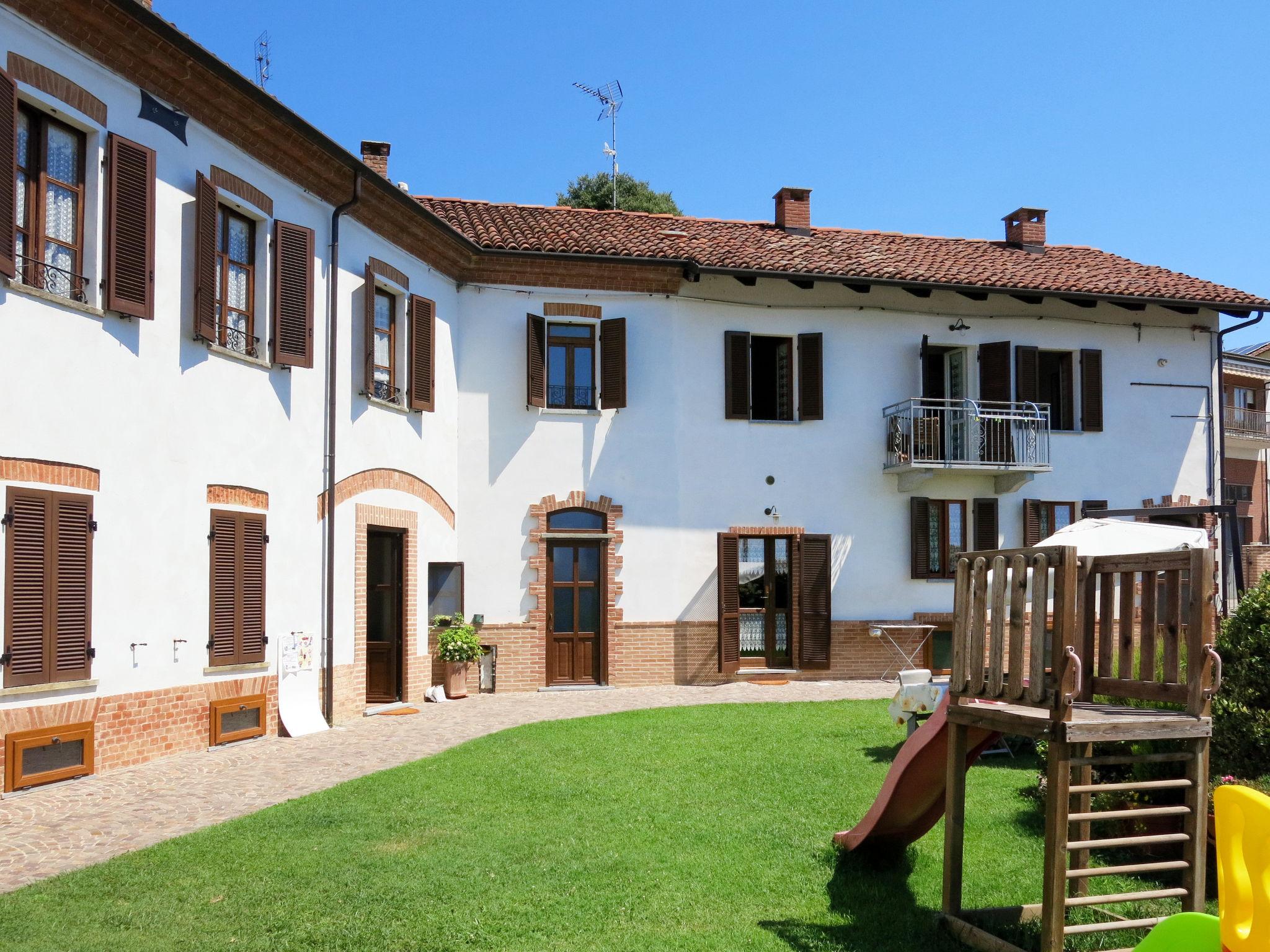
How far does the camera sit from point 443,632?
15.9 meters

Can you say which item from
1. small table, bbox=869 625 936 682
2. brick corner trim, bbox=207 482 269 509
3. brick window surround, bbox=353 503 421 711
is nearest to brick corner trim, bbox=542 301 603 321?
brick window surround, bbox=353 503 421 711

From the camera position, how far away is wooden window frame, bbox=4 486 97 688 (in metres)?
8.77

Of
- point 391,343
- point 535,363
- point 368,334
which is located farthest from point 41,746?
point 535,363

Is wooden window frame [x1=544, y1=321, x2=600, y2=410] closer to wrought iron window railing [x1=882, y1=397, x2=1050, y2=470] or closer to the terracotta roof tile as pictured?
the terracotta roof tile

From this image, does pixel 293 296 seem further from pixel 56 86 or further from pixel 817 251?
pixel 817 251

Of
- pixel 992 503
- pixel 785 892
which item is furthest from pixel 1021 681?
pixel 992 503

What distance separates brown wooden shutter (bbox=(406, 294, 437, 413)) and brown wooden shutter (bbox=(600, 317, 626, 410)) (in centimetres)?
275

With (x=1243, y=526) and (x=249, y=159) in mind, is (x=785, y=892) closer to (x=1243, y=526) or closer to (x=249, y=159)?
(x=249, y=159)

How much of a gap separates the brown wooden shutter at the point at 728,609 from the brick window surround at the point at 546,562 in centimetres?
161

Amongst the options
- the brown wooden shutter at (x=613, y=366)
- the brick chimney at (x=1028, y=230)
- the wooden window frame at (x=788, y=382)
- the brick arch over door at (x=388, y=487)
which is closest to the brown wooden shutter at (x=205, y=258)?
the brick arch over door at (x=388, y=487)

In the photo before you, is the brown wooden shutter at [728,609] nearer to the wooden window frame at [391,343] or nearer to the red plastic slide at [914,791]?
the wooden window frame at [391,343]

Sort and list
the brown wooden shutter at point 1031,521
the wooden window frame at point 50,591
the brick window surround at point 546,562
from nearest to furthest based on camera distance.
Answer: the wooden window frame at point 50,591
the brick window surround at point 546,562
the brown wooden shutter at point 1031,521

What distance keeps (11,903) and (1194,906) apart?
19.0 ft

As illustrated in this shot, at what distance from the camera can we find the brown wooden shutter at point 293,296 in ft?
40.0
